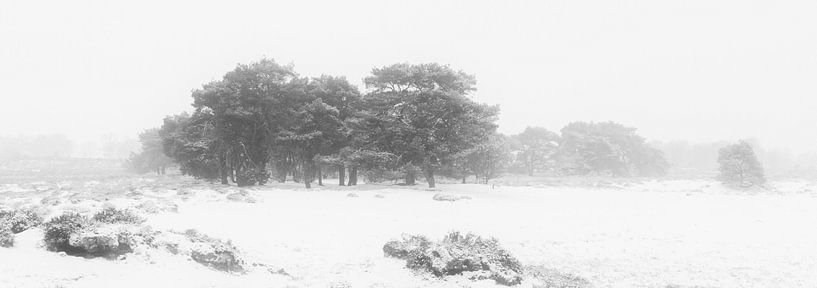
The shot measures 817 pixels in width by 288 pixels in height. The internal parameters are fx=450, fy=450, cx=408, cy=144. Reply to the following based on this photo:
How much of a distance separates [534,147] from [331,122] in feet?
168

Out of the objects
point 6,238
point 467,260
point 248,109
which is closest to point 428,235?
point 467,260

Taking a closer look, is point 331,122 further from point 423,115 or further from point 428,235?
point 428,235

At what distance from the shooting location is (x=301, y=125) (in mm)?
32312

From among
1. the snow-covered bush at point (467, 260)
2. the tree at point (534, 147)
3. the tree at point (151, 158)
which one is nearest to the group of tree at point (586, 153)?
the tree at point (534, 147)

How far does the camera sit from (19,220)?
11750 mm

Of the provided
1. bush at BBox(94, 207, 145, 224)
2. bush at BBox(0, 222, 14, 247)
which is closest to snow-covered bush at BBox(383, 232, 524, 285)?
bush at BBox(94, 207, 145, 224)

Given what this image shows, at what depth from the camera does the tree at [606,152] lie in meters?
74.7

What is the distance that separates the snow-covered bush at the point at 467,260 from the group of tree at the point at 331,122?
18056 mm

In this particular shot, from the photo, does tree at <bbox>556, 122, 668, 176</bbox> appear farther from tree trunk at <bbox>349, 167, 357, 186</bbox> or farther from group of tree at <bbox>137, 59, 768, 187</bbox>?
tree trunk at <bbox>349, 167, 357, 186</bbox>

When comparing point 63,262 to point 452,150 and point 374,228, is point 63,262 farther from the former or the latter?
point 452,150

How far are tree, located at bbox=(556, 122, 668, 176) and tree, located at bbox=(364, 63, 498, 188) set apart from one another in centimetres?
4564

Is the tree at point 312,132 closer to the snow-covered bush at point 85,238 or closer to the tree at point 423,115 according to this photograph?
the tree at point 423,115

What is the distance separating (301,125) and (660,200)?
26.2 metres

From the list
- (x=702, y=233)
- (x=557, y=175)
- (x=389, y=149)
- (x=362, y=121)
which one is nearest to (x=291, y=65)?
(x=362, y=121)
